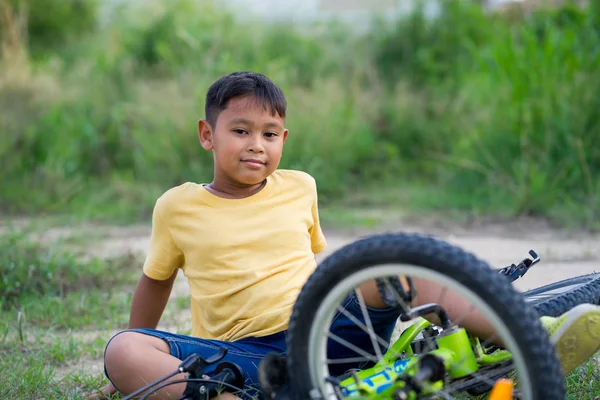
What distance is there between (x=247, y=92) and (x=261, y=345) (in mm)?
722

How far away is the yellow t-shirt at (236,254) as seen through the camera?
2133 millimetres

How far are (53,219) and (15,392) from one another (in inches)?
130

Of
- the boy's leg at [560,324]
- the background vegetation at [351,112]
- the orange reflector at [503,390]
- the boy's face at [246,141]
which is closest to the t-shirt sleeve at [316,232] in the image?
the boy's face at [246,141]

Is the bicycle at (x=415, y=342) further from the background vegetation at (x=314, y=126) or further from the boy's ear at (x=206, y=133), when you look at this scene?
the background vegetation at (x=314, y=126)

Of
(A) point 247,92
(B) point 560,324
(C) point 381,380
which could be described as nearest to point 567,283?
(B) point 560,324

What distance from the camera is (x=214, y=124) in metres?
2.28

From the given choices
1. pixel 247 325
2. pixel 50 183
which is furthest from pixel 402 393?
pixel 50 183

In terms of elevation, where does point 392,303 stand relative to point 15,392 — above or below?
above

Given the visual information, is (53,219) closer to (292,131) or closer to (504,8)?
(292,131)

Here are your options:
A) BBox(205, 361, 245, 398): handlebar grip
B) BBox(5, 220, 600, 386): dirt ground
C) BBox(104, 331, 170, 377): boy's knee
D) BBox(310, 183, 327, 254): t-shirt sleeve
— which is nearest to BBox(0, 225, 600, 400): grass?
BBox(5, 220, 600, 386): dirt ground

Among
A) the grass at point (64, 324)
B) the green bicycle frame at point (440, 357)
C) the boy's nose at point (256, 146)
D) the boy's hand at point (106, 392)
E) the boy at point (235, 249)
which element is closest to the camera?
the green bicycle frame at point (440, 357)

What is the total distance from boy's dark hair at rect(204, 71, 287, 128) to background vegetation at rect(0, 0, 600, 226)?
11.1 feet

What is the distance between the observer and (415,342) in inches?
78.2

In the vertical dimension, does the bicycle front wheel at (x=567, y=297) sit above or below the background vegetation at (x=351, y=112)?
below
